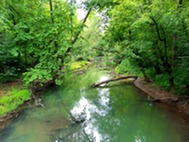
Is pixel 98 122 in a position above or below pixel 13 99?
below

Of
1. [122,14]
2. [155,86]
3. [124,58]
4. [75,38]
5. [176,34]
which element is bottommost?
[155,86]

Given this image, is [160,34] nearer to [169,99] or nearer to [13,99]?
[169,99]

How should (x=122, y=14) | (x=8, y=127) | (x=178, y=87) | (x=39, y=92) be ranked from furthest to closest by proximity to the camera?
(x=39, y=92)
(x=122, y=14)
(x=178, y=87)
(x=8, y=127)

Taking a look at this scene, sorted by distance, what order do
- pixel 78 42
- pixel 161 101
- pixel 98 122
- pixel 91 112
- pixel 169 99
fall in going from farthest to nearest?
pixel 78 42 < pixel 161 101 < pixel 91 112 < pixel 169 99 < pixel 98 122

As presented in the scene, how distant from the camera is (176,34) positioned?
8.60 meters

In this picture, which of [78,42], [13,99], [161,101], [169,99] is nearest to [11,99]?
[13,99]

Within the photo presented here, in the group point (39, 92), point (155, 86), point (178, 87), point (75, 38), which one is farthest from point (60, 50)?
point (178, 87)

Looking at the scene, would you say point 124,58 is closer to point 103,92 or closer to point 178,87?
point 103,92

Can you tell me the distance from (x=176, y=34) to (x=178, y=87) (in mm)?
2756

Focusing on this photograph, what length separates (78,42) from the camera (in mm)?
13844

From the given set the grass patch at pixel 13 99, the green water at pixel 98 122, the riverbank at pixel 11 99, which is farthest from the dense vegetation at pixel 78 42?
the green water at pixel 98 122

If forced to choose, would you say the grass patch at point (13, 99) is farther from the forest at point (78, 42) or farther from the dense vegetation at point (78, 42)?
the dense vegetation at point (78, 42)

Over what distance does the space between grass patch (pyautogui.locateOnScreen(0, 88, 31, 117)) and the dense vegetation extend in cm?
85

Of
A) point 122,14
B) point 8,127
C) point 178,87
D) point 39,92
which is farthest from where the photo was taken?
point 39,92
